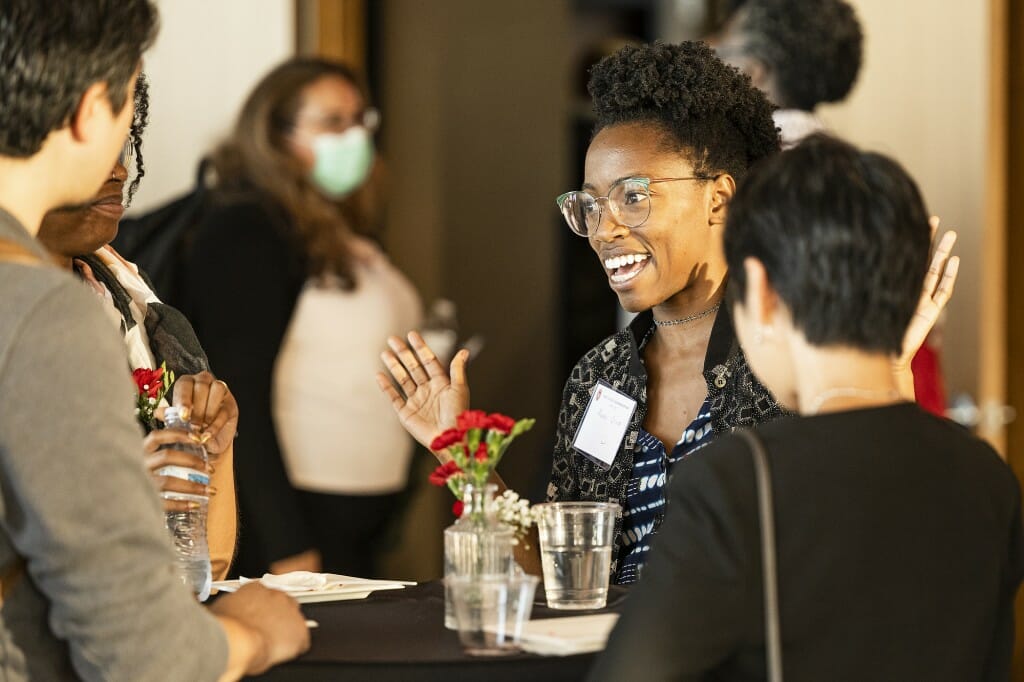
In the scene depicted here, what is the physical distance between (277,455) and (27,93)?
2838 millimetres

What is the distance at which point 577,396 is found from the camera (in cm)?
280

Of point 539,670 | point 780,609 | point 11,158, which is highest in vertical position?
point 11,158

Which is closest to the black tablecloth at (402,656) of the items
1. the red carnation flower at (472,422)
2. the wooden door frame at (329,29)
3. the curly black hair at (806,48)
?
the red carnation flower at (472,422)

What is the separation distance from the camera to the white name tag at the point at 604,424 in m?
2.63

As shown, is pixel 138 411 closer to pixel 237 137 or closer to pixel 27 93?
pixel 27 93

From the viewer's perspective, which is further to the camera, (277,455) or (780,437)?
(277,455)

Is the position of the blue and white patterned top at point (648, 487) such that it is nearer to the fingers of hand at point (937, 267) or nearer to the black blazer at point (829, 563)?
the fingers of hand at point (937, 267)

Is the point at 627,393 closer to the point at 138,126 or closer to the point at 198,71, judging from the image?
the point at 138,126

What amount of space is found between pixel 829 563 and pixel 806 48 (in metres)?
2.83

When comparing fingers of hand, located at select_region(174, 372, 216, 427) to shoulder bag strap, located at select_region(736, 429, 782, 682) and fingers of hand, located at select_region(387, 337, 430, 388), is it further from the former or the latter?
shoulder bag strap, located at select_region(736, 429, 782, 682)

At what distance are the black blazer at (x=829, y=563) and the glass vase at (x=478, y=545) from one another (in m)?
0.33

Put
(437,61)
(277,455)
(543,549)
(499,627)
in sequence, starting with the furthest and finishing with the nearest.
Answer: (437,61)
(277,455)
(543,549)
(499,627)

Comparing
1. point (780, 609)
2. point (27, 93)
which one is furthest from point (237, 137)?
point (780, 609)

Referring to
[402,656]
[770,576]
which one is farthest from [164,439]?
[770,576]
